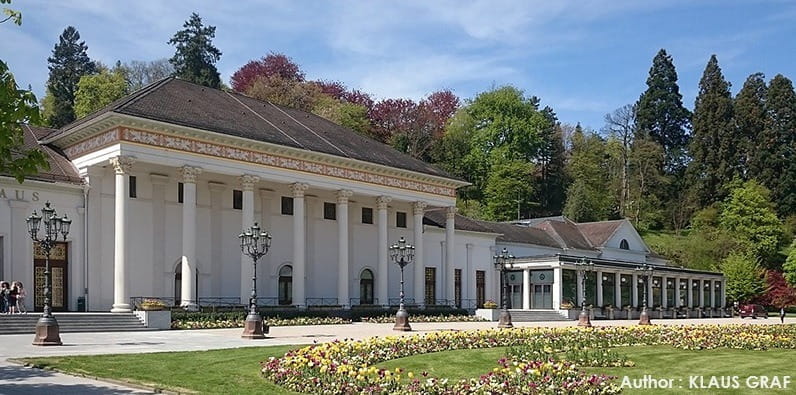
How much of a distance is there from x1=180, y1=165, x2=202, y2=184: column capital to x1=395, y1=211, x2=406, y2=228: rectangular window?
17.9m

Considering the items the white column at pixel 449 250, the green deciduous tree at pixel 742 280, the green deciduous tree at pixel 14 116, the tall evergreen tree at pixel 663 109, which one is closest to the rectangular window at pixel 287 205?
the white column at pixel 449 250

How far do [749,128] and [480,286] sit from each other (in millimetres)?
51412


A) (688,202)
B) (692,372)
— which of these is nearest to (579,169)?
(688,202)

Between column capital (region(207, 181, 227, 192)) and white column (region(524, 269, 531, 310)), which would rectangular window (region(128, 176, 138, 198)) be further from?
white column (region(524, 269, 531, 310))

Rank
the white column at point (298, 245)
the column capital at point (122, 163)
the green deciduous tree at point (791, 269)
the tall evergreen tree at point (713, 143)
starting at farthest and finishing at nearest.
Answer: the tall evergreen tree at point (713, 143) → the green deciduous tree at point (791, 269) → the white column at point (298, 245) → the column capital at point (122, 163)

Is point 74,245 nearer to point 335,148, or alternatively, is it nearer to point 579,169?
point 335,148

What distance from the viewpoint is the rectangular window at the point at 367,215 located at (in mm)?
52562

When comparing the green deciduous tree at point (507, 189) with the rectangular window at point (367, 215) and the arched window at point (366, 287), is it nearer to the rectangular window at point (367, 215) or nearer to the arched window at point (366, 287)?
the rectangular window at point (367, 215)

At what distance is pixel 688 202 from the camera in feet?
327

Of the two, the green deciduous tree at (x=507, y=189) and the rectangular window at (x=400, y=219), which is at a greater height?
the green deciduous tree at (x=507, y=189)

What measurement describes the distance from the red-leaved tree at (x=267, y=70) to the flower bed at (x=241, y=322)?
163 feet

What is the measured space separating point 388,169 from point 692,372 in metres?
35.6

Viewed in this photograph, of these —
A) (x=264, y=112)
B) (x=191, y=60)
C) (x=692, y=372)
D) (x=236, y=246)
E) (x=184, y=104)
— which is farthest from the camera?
(x=191, y=60)

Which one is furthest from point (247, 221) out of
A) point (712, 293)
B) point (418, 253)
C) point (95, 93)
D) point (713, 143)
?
point (713, 143)
